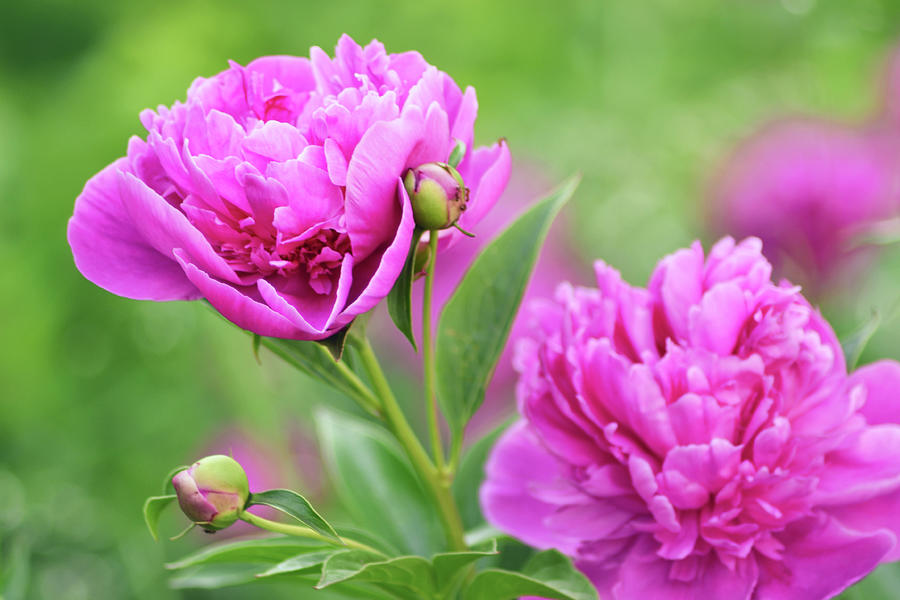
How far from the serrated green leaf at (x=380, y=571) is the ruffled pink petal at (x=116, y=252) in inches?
5.0

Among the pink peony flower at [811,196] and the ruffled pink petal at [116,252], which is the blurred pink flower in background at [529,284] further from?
the ruffled pink petal at [116,252]

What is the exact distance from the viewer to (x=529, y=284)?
1.07m

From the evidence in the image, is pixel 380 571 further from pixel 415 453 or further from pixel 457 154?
pixel 457 154

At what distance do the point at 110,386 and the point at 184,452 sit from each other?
22 centimetres

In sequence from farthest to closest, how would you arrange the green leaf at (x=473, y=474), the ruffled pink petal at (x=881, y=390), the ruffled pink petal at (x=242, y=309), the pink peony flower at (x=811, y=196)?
the pink peony flower at (x=811, y=196) → the green leaf at (x=473, y=474) → the ruffled pink petal at (x=881, y=390) → the ruffled pink petal at (x=242, y=309)

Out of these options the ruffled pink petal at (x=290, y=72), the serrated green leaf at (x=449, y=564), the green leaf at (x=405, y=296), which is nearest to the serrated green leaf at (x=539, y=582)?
the serrated green leaf at (x=449, y=564)

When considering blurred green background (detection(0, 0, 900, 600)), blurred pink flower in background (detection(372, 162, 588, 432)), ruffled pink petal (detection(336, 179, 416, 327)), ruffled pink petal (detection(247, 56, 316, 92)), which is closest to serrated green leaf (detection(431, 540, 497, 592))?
ruffled pink petal (detection(336, 179, 416, 327))

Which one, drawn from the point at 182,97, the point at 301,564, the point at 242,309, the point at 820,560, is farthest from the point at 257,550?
the point at 182,97

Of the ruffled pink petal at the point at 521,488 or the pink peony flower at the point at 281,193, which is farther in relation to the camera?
the ruffled pink petal at the point at 521,488

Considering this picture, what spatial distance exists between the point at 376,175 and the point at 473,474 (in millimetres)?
273

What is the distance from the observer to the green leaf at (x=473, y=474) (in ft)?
1.97

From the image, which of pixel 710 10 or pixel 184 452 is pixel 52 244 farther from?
pixel 710 10

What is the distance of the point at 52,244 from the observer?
168 cm

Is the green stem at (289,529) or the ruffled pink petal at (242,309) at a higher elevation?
the ruffled pink petal at (242,309)
